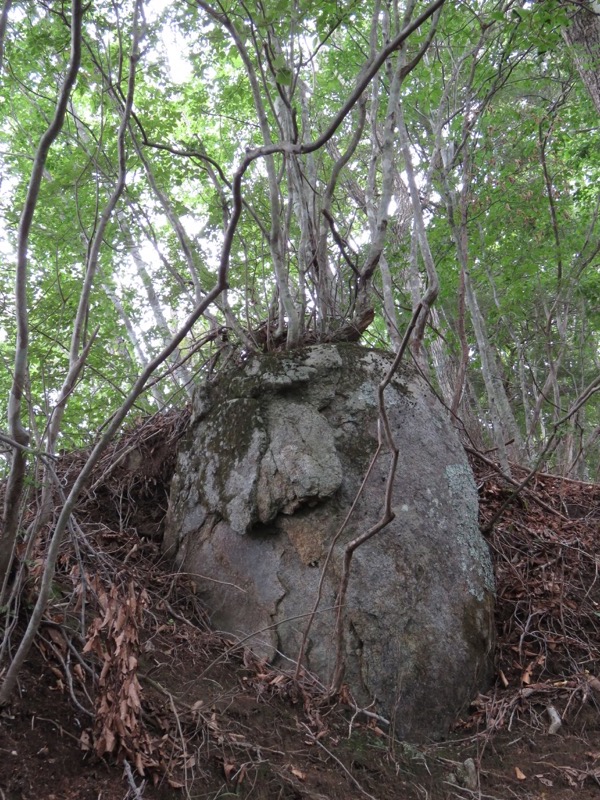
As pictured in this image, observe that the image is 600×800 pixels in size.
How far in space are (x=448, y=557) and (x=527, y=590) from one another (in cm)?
88

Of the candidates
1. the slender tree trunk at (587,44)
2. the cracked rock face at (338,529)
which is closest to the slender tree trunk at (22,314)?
the cracked rock face at (338,529)

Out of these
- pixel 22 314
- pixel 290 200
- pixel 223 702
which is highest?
pixel 290 200

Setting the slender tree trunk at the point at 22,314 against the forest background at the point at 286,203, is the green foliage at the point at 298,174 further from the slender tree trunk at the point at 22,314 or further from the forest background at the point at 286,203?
the slender tree trunk at the point at 22,314

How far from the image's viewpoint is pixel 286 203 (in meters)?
6.69

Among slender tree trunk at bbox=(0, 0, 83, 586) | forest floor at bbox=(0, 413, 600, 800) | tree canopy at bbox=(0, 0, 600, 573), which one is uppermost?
tree canopy at bbox=(0, 0, 600, 573)

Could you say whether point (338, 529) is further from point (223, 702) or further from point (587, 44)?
point (587, 44)

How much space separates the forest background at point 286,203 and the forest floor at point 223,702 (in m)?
0.43

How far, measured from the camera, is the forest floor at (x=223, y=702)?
1.99 metres

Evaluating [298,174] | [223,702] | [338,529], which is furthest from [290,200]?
[223,702]

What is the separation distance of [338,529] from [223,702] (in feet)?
3.75

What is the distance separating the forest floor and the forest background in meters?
0.43

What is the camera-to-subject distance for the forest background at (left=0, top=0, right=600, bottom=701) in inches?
104

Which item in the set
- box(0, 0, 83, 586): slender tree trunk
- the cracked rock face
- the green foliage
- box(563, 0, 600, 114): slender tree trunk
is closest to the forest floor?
the cracked rock face

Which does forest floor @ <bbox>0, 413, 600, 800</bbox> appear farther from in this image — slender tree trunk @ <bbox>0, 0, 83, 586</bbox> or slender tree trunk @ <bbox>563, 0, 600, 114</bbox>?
slender tree trunk @ <bbox>563, 0, 600, 114</bbox>
